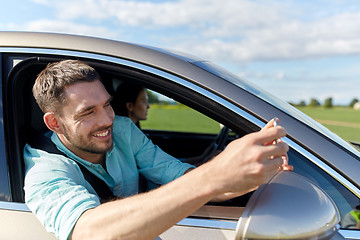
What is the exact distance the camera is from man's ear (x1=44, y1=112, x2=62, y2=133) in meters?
1.63

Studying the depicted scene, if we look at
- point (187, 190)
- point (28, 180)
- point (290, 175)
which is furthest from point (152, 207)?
point (28, 180)

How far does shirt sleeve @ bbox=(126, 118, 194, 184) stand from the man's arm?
0.71m

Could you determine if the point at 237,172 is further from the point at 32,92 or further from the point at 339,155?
the point at 32,92

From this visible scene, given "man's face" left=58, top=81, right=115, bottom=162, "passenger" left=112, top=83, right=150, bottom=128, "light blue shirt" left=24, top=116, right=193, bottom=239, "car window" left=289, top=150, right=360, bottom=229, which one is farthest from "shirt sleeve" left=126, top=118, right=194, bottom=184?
"passenger" left=112, top=83, right=150, bottom=128

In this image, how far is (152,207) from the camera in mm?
1125

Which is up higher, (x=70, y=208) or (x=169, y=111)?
(x=70, y=208)

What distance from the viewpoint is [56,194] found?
1.34 m

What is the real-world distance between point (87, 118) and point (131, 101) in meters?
1.76

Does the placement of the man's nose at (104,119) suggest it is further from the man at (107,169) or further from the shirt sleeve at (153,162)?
the shirt sleeve at (153,162)

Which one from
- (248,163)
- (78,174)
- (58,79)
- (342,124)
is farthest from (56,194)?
(342,124)

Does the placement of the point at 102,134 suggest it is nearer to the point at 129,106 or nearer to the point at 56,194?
the point at 56,194

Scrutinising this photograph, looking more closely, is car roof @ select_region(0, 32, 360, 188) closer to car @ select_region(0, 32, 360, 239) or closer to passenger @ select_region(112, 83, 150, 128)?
car @ select_region(0, 32, 360, 239)

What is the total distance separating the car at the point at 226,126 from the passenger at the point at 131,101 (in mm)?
1555

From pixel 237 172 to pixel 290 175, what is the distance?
23 cm
